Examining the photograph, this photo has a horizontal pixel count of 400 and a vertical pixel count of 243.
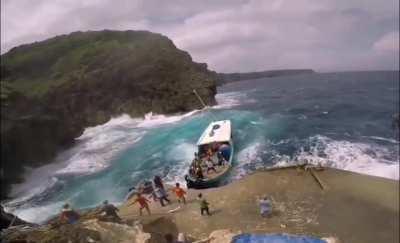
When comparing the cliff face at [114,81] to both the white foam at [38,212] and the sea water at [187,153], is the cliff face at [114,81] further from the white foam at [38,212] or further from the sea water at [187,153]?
the white foam at [38,212]

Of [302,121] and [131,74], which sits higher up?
[131,74]

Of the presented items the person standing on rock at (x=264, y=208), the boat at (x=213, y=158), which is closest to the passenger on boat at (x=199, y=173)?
the boat at (x=213, y=158)

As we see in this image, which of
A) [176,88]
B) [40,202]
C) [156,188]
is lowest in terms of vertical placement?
[40,202]

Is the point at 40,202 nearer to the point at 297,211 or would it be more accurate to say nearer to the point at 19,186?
the point at 19,186

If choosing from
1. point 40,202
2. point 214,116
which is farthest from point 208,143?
point 214,116

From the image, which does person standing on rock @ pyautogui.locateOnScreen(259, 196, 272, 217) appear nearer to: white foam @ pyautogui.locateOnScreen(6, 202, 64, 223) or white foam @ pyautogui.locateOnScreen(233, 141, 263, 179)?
white foam @ pyautogui.locateOnScreen(233, 141, 263, 179)

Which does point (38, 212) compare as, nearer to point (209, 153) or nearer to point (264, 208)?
point (209, 153)
